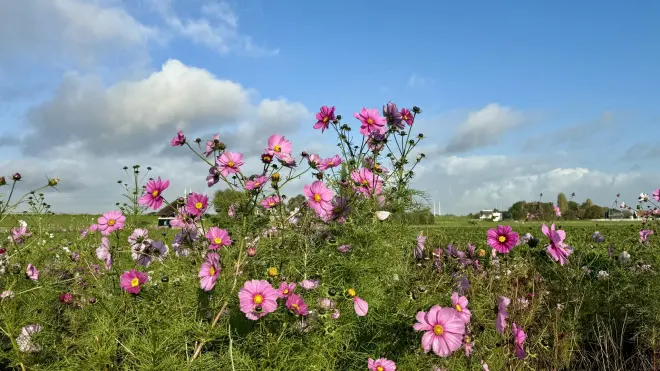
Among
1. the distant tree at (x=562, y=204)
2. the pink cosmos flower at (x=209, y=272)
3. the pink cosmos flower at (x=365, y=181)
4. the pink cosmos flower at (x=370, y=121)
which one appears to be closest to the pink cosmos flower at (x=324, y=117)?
the pink cosmos flower at (x=370, y=121)

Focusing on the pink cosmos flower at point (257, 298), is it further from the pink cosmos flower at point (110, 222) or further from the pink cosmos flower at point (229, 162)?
the pink cosmos flower at point (110, 222)

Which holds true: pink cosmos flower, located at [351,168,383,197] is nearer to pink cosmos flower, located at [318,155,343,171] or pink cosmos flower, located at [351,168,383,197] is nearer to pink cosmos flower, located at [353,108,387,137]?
pink cosmos flower, located at [318,155,343,171]

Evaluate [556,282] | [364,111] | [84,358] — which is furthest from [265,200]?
[556,282]

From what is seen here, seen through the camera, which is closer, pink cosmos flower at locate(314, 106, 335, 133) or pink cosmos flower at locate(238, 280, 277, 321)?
pink cosmos flower at locate(238, 280, 277, 321)

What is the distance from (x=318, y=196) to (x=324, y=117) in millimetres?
711

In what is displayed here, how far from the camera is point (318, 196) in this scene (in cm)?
214

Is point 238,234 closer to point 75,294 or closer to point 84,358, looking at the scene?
point 84,358

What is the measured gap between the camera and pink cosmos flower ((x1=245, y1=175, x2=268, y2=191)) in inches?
76.5

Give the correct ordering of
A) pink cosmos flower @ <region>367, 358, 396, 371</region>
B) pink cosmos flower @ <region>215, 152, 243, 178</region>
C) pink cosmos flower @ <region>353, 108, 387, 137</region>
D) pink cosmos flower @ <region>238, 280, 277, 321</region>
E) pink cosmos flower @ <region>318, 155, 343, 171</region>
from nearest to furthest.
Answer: pink cosmos flower @ <region>238, 280, 277, 321</region>
pink cosmos flower @ <region>367, 358, 396, 371</region>
pink cosmos flower @ <region>215, 152, 243, 178</region>
pink cosmos flower @ <region>318, 155, 343, 171</region>
pink cosmos flower @ <region>353, 108, 387, 137</region>

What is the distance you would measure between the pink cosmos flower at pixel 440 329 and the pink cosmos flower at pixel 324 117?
126 centimetres

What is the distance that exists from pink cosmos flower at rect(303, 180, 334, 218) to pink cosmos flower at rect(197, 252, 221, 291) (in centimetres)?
42

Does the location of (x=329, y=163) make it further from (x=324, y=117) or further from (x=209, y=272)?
(x=209, y=272)

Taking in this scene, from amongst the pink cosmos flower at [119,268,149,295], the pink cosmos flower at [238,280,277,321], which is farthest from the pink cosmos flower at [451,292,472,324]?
the pink cosmos flower at [119,268,149,295]

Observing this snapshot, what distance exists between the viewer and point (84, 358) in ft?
6.84
